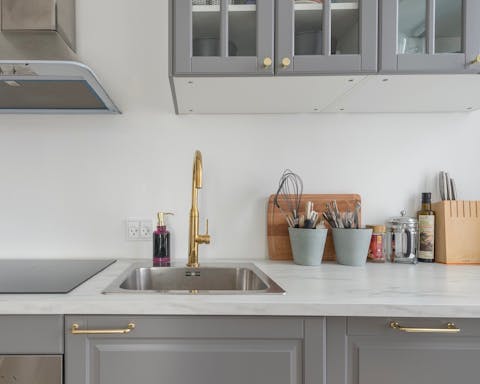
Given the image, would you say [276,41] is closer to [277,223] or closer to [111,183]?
[277,223]

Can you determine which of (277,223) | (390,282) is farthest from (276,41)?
(390,282)

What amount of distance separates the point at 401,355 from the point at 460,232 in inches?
28.1

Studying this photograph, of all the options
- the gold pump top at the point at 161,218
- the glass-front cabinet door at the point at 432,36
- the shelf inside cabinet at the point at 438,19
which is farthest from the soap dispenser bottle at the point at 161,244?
the shelf inside cabinet at the point at 438,19

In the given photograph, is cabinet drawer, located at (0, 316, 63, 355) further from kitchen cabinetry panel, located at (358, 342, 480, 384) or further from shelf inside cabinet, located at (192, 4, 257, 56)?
shelf inside cabinet, located at (192, 4, 257, 56)

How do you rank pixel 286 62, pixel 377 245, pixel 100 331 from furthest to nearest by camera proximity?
pixel 377 245 < pixel 286 62 < pixel 100 331

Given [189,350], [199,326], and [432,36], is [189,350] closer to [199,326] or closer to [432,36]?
[199,326]

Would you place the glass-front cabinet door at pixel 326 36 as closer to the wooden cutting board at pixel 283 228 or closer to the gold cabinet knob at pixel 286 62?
the gold cabinet knob at pixel 286 62

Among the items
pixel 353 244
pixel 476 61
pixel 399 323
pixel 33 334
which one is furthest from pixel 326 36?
pixel 33 334

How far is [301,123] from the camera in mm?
1489

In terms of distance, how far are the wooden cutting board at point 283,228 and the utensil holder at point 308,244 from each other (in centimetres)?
10

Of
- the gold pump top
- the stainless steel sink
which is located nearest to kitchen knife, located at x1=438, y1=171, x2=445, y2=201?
the stainless steel sink

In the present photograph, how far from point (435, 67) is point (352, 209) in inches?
23.8

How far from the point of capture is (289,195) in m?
1.45

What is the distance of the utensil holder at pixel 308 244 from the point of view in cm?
127
